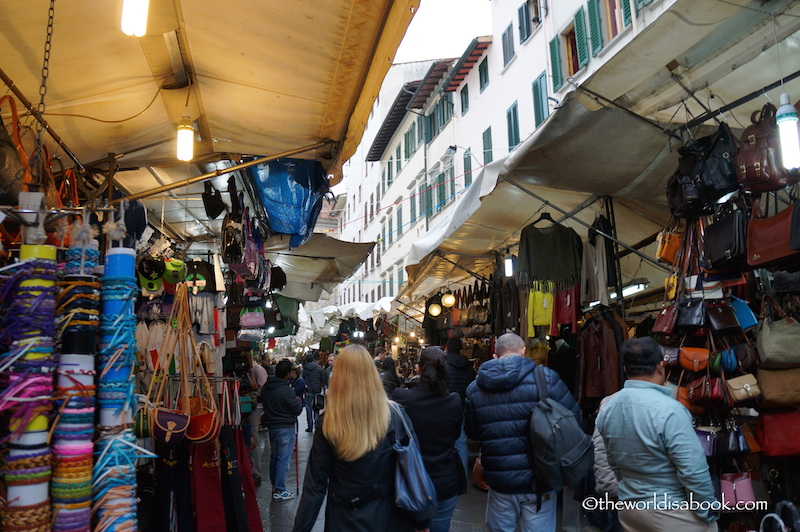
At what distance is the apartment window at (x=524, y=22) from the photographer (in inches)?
644

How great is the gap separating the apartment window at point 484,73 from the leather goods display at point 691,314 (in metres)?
15.8

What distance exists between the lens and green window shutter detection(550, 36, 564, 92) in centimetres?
1409

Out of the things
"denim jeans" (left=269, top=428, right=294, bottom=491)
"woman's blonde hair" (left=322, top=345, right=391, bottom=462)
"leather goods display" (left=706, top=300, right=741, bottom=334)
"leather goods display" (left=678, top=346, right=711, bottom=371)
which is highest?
"leather goods display" (left=706, top=300, right=741, bottom=334)

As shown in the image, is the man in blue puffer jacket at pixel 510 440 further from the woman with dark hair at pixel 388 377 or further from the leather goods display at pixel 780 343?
the woman with dark hair at pixel 388 377

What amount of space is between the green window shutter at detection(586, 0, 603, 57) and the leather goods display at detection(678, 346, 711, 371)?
1002cm

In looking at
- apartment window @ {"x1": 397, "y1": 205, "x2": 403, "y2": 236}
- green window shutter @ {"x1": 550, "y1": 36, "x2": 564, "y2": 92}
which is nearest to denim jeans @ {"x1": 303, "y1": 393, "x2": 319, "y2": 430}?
green window shutter @ {"x1": 550, "y1": 36, "x2": 564, "y2": 92}

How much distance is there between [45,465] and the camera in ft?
7.27

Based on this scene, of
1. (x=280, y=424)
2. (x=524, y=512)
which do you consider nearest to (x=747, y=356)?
(x=524, y=512)

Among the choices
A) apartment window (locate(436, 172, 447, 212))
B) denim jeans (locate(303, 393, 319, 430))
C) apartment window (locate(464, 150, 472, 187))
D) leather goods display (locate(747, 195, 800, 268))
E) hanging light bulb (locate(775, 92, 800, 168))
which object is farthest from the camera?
apartment window (locate(436, 172, 447, 212))

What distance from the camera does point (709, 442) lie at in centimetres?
412

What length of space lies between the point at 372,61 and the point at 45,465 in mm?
3004

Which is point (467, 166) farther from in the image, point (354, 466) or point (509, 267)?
point (354, 466)

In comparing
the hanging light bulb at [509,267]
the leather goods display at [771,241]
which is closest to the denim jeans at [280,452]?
the hanging light bulb at [509,267]

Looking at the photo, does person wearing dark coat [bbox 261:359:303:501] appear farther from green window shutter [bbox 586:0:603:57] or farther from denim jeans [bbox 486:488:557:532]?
green window shutter [bbox 586:0:603:57]
